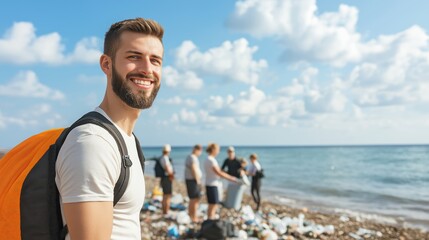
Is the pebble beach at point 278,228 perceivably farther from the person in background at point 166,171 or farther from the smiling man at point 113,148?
the smiling man at point 113,148

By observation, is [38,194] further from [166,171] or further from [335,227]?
[335,227]

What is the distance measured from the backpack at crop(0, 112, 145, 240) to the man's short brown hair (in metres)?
0.35

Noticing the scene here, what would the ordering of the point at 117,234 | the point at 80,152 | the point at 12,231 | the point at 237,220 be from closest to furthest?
the point at 80,152 → the point at 12,231 → the point at 117,234 → the point at 237,220

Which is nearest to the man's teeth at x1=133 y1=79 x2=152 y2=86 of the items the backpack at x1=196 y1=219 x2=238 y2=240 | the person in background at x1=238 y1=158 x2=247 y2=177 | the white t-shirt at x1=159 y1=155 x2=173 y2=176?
the backpack at x1=196 y1=219 x2=238 y2=240

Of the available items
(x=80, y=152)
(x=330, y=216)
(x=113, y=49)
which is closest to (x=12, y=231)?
(x=80, y=152)

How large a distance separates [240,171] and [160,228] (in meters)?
2.73

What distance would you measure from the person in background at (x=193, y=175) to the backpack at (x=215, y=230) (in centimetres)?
139

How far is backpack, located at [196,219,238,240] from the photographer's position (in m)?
7.68

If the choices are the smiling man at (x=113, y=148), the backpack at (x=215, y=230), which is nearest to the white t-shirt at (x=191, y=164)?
the backpack at (x=215, y=230)

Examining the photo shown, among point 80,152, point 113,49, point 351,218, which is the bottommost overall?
point 351,218

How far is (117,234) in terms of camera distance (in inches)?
64.5

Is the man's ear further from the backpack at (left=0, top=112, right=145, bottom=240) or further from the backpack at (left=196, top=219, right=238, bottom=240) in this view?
the backpack at (left=196, top=219, right=238, bottom=240)

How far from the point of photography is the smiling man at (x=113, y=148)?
1401 mm

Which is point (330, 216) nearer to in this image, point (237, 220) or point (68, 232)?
point (237, 220)
